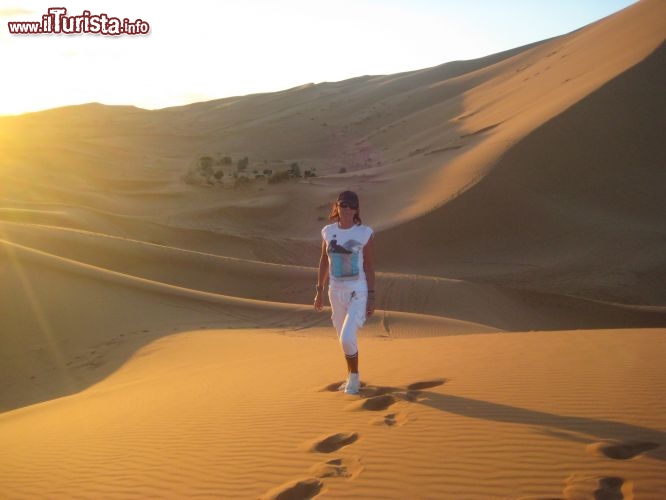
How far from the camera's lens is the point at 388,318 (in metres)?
12.3

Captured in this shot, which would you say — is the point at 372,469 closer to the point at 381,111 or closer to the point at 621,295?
the point at 621,295

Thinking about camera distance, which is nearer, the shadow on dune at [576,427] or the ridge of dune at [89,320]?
the shadow on dune at [576,427]

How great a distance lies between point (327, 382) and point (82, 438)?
2117 millimetres

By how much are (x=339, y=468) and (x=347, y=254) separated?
1.89m

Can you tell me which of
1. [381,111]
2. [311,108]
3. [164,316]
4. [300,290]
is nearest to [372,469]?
[164,316]

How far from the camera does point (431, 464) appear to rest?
3.91m

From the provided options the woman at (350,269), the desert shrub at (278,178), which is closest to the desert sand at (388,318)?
the desert shrub at (278,178)

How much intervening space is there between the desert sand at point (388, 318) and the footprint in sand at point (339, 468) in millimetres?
20

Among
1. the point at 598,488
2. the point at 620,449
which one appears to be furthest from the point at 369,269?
the point at 598,488

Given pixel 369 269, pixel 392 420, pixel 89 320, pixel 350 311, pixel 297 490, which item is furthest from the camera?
pixel 89 320

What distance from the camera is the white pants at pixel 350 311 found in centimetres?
541

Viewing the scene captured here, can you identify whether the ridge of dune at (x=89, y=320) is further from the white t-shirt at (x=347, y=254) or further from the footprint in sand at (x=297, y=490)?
the footprint in sand at (x=297, y=490)

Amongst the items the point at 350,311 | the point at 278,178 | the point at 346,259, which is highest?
the point at 278,178

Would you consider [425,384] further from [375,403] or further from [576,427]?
[576,427]
